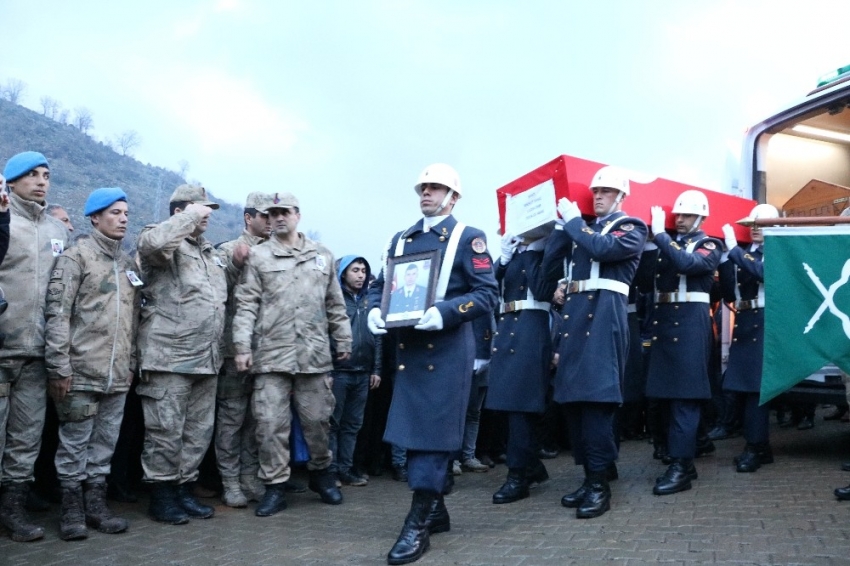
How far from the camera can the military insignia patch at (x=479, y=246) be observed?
15.0 feet

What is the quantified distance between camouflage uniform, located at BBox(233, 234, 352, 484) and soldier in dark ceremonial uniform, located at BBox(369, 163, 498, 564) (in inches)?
40.5

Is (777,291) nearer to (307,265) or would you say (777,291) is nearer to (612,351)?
(612,351)

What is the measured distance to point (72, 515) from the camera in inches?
183

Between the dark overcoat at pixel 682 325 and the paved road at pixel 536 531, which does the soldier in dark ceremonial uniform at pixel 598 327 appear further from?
the dark overcoat at pixel 682 325

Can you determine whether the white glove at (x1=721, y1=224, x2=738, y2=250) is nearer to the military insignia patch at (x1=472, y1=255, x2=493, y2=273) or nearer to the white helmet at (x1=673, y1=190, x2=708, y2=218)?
the white helmet at (x1=673, y1=190, x2=708, y2=218)


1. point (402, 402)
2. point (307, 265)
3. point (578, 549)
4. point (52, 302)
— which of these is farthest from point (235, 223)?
point (578, 549)

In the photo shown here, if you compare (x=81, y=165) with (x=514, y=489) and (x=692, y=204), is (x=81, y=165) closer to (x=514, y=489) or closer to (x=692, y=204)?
(x=514, y=489)

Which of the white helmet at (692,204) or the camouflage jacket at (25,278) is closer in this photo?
the camouflage jacket at (25,278)

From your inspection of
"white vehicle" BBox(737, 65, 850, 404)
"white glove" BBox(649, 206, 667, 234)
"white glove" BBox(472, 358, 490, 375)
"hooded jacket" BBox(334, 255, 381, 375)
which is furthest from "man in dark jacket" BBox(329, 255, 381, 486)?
"white vehicle" BBox(737, 65, 850, 404)

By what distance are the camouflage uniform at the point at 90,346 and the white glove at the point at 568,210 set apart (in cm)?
283

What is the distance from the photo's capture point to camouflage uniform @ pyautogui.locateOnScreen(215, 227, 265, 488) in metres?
5.76

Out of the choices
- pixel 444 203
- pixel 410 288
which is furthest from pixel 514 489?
pixel 444 203

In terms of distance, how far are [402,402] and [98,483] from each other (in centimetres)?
202

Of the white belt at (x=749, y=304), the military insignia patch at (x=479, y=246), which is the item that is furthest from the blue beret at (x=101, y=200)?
the white belt at (x=749, y=304)
